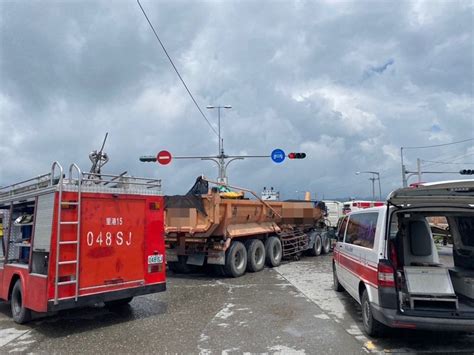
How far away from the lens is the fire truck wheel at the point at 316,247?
60.2 ft

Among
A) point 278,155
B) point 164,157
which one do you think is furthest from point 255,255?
point 278,155

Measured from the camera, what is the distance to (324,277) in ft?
39.8

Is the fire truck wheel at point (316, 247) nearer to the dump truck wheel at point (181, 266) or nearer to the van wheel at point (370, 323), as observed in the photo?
the dump truck wheel at point (181, 266)

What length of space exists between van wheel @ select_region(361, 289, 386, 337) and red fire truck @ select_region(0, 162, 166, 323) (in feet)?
12.2

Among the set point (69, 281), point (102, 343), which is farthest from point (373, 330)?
point (69, 281)

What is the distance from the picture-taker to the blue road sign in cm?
2212

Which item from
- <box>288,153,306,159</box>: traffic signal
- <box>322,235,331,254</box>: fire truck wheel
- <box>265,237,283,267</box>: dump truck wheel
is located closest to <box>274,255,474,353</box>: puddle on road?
<box>265,237,283,267</box>: dump truck wheel

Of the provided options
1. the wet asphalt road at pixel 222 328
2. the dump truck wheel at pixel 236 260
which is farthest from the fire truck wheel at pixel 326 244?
the wet asphalt road at pixel 222 328

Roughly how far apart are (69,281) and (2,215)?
3386 mm

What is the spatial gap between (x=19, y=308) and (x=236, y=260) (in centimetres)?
640

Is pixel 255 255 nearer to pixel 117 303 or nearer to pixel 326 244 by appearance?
pixel 117 303

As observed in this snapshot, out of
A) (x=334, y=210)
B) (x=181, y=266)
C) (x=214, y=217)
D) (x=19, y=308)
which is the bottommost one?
(x=19, y=308)

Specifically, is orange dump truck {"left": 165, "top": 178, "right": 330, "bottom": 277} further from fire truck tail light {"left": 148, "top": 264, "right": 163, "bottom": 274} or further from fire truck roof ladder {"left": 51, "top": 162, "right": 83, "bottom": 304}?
fire truck roof ladder {"left": 51, "top": 162, "right": 83, "bottom": 304}

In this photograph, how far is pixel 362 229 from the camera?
7.23 meters
